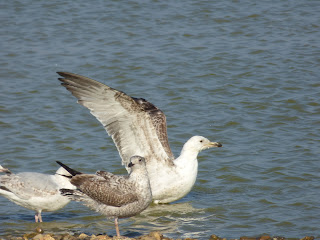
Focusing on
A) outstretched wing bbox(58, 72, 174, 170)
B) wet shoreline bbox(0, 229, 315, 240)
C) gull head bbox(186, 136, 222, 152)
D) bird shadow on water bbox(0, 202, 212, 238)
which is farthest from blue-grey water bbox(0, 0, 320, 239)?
outstretched wing bbox(58, 72, 174, 170)

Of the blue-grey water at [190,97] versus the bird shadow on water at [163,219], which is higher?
the blue-grey water at [190,97]

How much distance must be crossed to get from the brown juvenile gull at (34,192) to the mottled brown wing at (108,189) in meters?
0.61

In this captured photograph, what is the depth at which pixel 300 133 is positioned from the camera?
433 inches

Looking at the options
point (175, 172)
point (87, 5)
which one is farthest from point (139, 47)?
point (175, 172)

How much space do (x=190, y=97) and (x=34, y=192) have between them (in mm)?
5385

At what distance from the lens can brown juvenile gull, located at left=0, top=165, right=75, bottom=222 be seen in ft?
26.3

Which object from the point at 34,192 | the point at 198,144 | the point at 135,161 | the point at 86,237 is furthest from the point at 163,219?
the point at 34,192

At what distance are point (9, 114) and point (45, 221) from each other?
4.10 metres

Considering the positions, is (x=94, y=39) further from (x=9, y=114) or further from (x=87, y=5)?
(x=9, y=114)

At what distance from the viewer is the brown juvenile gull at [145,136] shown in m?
8.37

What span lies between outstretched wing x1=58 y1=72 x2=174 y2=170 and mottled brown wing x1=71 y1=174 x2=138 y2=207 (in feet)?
4.14

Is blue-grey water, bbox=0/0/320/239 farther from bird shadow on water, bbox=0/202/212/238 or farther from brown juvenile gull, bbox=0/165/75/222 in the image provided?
brown juvenile gull, bbox=0/165/75/222

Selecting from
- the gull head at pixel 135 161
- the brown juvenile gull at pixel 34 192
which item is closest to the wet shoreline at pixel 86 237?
the brown juvenile gull at pixel 34 192

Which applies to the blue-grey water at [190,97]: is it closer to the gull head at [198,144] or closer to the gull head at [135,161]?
the gull head at [198,144]
